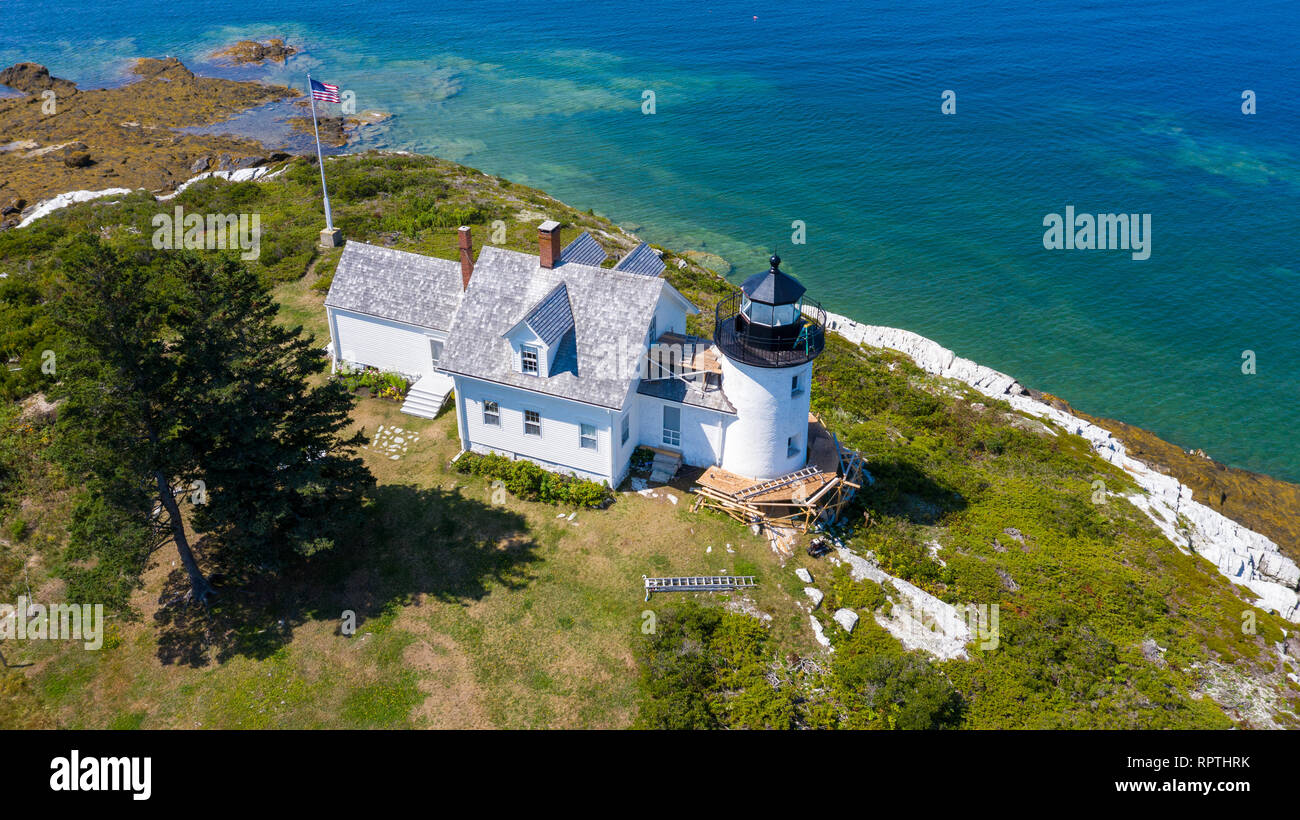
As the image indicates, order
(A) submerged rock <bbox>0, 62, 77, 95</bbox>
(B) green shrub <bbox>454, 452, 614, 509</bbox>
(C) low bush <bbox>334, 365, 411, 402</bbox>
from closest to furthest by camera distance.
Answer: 1. (B) green shrub <bbox>454, 452, 614, 509</bbox>
2. (C) low bush <bbox>334, 365, 411, 402</bbox>
3. (A) submerged rock <bbox>0, 62, 77, 95</bbox>

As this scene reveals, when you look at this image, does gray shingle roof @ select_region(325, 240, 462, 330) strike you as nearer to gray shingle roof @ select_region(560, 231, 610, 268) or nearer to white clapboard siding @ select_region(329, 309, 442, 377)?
white clapboard siding @ select_region(329, 309, 442, 377)

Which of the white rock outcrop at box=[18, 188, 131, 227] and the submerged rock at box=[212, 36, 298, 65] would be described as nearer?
the white rock outcrop at box=[18, 188, 131, 227]

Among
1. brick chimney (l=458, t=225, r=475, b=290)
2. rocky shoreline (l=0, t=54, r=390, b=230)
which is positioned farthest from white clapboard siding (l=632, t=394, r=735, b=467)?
rocky shoreline (l=0, t=54, r=390, b=230)

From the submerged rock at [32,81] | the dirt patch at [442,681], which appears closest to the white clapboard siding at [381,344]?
the dirt patch at [442,681]

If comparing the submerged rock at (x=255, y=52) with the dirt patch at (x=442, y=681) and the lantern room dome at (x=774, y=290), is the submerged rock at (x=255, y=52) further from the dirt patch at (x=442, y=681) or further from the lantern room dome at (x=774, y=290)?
the dirt patch at (x=442, y=681)

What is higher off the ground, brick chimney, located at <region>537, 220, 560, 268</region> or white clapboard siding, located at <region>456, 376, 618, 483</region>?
brick chimney, located at <region>537, 220, 560, 268</region>
